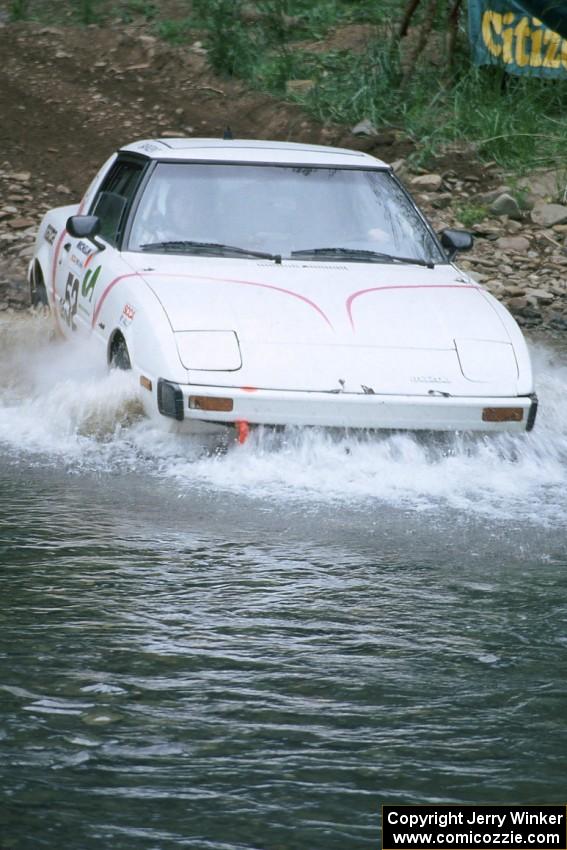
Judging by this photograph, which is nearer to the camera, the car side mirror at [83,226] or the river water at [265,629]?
the river water at [265,629]

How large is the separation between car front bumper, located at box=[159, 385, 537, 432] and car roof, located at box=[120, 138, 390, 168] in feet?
6.67

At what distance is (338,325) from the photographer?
6.29 m

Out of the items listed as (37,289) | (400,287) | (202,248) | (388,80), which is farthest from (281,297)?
(388,80)

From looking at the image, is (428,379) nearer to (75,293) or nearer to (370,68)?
(75,293)

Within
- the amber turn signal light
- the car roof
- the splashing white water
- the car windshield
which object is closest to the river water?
the splashing white water

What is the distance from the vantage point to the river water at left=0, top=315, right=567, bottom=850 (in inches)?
123

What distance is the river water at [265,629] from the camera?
3.13 metres

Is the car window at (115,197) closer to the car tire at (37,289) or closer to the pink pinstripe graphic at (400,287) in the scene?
the car tire at (37,289)

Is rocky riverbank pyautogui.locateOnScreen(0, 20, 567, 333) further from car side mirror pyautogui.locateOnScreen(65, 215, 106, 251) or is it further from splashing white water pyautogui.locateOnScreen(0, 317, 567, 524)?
splashing white water pyautogui.locateOnScreen(0, 317, 567, 524)

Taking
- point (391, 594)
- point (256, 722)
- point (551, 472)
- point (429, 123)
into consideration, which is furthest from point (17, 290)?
point (256, 722)
